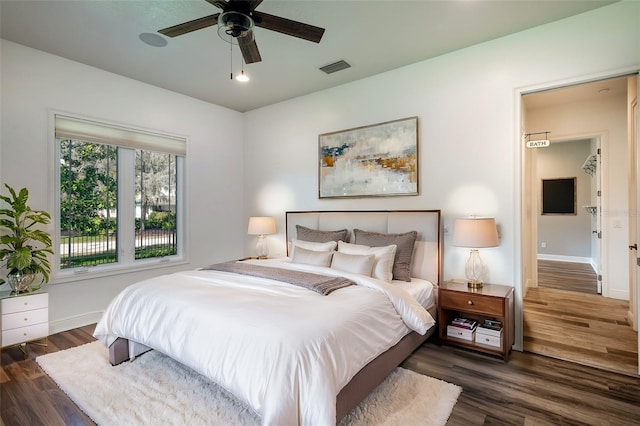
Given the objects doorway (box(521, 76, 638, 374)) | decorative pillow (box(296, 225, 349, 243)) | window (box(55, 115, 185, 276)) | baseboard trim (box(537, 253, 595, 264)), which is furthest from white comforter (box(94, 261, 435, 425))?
baseboard trim (box(537, 253, 595, 264))

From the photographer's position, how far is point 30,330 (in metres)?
3.07

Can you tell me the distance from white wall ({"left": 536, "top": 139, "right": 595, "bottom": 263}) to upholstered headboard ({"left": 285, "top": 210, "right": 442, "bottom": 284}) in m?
5.41

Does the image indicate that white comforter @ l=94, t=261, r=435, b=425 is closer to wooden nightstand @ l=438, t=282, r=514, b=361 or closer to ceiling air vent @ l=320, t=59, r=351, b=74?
wooden nightstand @ l=438, t=282, r=514, b=361

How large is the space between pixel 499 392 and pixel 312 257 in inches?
78.8

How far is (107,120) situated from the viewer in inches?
156

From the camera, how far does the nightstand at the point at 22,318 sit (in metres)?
2.94

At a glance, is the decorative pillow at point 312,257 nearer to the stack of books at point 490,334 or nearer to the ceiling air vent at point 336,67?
the stack of books at point 490,334

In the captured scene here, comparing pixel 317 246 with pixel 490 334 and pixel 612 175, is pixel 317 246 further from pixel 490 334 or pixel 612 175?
pixel 612 175

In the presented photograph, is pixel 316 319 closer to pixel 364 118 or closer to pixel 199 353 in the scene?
pixel 199 353

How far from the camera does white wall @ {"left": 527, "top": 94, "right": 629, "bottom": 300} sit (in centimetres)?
454

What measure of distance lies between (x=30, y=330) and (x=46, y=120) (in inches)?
86.6

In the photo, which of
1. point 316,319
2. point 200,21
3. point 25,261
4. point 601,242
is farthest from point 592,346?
point 25,261

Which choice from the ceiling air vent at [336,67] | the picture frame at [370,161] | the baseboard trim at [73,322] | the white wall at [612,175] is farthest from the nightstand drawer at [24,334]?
the white wall at [612,175]

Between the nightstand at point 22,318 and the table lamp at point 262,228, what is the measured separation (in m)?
2.46
